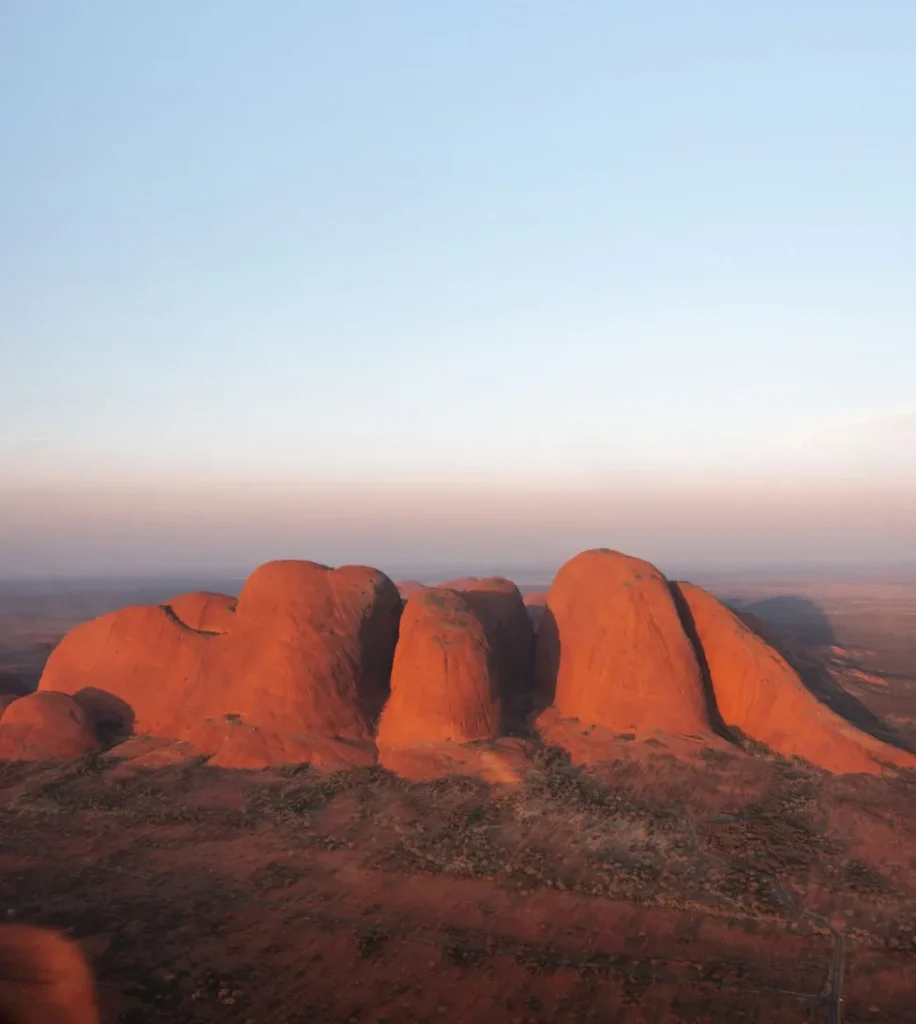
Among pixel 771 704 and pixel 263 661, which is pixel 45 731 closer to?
pixel 263 661

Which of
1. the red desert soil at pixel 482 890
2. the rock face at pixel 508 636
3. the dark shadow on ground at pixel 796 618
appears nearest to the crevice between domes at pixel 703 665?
the red desert soil at pixel 482 890

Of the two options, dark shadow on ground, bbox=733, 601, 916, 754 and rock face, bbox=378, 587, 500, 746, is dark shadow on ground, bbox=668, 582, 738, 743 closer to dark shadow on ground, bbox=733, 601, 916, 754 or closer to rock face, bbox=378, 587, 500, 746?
dark shadow on ground, bbox=733, 601, 916, 754

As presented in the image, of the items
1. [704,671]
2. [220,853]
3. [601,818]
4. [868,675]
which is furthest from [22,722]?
[868,675]

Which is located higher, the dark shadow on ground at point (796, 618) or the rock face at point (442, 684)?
the rock face at point (442, 684)

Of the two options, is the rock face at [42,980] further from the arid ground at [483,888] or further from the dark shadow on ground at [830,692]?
the dark shadow on ground at [830,692]

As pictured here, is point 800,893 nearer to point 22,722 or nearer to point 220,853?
point 220,853

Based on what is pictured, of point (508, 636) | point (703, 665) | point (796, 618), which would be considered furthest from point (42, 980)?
point (796, 618)
